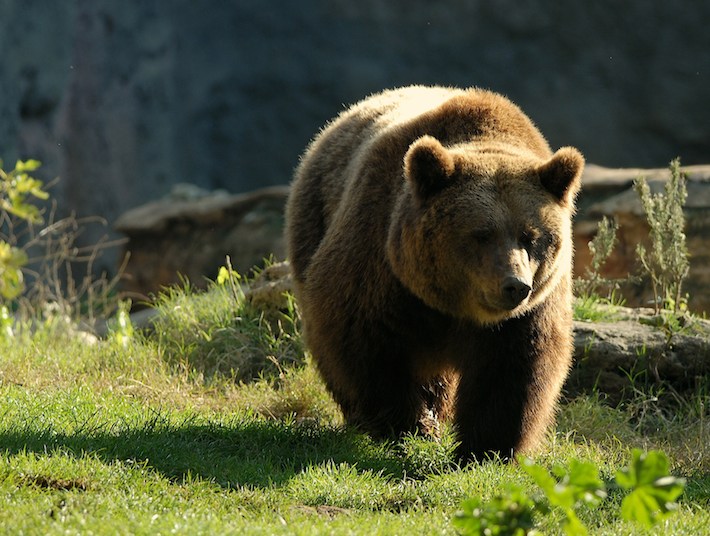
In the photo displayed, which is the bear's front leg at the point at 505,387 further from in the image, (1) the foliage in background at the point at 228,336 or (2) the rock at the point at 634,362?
(1) the foliage in background at the point at 228,336

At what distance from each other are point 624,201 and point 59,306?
5.14 meters

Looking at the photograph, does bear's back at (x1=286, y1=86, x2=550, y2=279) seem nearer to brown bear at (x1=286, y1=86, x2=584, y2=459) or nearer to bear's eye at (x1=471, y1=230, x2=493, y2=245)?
brown bear at (x1=286, y1=86, x2=584, y2=459)

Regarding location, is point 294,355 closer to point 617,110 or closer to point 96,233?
point 96,233

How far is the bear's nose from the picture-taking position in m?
5.00

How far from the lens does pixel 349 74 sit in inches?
685

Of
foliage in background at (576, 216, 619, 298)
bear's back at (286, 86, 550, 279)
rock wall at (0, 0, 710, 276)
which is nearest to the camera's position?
bear's back at (286, 86, 550, 279)

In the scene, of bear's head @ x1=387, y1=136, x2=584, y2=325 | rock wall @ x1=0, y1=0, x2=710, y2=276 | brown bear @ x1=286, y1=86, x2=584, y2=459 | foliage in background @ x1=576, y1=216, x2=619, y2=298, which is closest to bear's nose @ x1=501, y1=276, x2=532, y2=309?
brown bear @ x1=286, y1=86, x2=584, y2=459

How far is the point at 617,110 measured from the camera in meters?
17.1

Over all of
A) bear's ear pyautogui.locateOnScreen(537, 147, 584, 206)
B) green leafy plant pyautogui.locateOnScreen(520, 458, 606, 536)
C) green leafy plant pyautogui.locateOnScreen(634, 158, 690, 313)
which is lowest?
green leafy plant pyautogui.locateOnScreen(634, 158, 690, 313)

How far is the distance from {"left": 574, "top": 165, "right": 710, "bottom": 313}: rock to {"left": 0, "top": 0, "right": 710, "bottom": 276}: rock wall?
268 inches

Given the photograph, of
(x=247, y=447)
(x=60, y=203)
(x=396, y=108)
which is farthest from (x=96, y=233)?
(x=247, y=447)

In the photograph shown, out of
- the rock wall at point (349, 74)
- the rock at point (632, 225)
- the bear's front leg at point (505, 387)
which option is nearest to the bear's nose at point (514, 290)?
the bear's front leg at point (505, 387)

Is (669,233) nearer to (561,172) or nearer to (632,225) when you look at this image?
(632,225)

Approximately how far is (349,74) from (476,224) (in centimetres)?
1247
